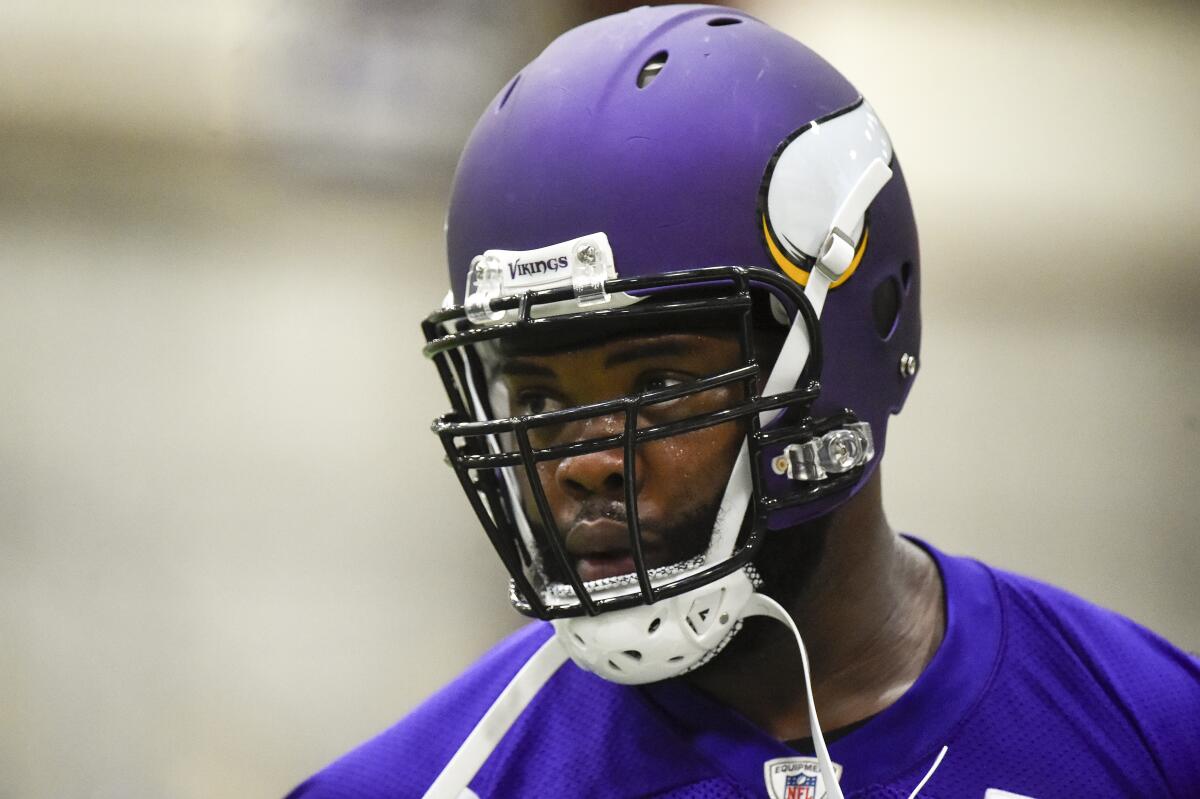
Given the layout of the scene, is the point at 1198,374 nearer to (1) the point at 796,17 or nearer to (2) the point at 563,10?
(1) the point at 796,17

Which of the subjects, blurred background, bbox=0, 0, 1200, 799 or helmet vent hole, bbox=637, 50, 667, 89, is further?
blurred background, bbox=0, 0, 1200, 799

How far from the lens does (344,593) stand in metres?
2.33

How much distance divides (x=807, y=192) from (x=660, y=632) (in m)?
0.41

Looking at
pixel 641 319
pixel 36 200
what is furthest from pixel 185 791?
pixel 641 319

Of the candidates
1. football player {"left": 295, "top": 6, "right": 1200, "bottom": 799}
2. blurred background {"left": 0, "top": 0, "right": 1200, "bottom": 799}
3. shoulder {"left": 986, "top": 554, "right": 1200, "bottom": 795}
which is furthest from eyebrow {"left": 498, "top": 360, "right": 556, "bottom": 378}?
blurred background {"left": 0, "top": 0, "right": 1200, "bottom": 799}

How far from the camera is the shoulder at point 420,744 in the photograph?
1.27 metres

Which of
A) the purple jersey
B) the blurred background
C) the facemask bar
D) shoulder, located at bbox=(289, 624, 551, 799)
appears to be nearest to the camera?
the facemask bar

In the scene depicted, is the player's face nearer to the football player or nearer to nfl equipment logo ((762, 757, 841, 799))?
the football player

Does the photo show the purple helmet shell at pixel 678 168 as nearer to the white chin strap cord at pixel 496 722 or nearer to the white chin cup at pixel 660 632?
the white chin cup at pixel 660 632

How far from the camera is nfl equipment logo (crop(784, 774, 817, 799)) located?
1111 millimetres

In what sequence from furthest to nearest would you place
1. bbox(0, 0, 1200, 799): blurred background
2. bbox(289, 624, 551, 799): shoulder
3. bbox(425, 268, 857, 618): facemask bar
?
bbox(0, 0, 1200, 799): blurred background
bbox(289, 624, 551, 799): shoulder
bbox(425, 268, 857, 618): facemask bar

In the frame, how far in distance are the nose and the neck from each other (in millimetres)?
177

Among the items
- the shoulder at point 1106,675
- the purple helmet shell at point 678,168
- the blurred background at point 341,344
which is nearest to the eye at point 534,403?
the purple helmet shell at point 678,168

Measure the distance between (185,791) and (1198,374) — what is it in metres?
2.18
